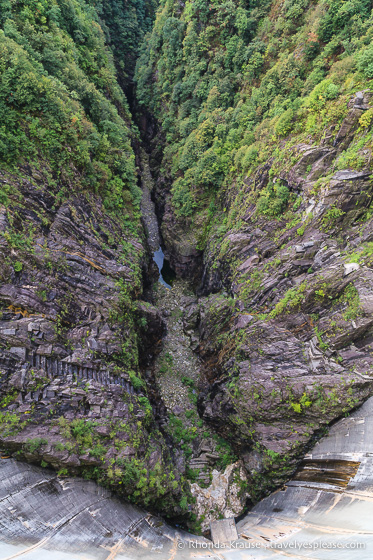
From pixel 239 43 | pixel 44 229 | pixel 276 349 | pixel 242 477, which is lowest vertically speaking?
pixel 242 477

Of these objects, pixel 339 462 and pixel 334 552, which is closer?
pixel 334 552

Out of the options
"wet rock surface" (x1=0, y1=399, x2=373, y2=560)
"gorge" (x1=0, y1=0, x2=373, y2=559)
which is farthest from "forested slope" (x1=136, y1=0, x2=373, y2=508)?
"wet rock surface" (x1=0, y1=399, x2=373, y2=560)

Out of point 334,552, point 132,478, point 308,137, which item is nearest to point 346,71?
point 308,137

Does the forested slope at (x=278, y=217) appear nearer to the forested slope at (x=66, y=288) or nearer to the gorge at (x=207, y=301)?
the gorge at (x=207, y=301)

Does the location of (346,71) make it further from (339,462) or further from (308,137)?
(339,462)

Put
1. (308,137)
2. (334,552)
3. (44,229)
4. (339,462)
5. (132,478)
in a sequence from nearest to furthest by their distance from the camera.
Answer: (334,552) < (339,462) < (132,478) < (44,229) < (308,137)

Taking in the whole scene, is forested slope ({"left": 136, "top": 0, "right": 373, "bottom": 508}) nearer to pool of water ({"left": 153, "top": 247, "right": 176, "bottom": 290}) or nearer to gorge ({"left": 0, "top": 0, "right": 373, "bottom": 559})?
gorge ({"left": 0, "top": 0, "right": 373, "bottom": 559})

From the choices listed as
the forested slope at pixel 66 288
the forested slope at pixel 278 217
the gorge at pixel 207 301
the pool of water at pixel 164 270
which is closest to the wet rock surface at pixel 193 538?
the gorge at pixel 207 301

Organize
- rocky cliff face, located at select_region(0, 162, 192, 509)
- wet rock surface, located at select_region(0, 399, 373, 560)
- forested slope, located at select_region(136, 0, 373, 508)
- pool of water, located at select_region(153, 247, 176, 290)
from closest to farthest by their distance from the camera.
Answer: wet rock surface, located at select_region(0, 399, 373, 560)
rocky cliff face, located at select_region(0, 162, 192, 509)
forested slope, located at select_region(136, 0, 373, 508)
pool of water, located at select_region(153, 247, 176, 290)
